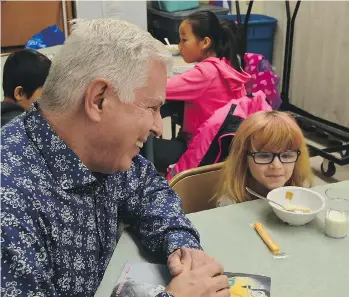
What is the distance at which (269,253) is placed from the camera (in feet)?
4.00

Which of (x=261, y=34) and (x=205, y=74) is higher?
(x=205, y=74)

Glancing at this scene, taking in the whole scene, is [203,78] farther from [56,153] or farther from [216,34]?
[56,153]

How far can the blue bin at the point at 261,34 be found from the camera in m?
4.45

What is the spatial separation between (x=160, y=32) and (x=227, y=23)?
6.71ft

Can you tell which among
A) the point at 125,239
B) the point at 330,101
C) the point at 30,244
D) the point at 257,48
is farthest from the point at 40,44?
the point at 30,244

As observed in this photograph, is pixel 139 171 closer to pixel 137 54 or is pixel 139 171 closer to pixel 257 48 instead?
pixel 137 54

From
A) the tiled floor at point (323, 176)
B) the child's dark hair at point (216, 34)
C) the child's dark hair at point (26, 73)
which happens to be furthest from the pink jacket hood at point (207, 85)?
the tiled floor at point (323, 176)

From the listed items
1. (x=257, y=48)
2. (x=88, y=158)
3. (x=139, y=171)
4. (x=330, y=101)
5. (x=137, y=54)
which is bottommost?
(x=330, y=101)

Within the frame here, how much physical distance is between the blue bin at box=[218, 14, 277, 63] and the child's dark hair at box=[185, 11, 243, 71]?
64.0 inches

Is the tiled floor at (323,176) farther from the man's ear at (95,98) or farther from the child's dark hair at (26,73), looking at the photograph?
the man's ear at (95,98)

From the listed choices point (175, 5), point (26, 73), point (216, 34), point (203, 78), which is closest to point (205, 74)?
point (203, 78)

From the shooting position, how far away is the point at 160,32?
491cm

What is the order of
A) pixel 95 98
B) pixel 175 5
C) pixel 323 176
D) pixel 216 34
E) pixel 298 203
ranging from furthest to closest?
pixel 175 5 → pixel 323 176 → pixel 216 34 → pixel 298 203 → pixel 95 98

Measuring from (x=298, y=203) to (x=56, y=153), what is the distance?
31.5 inches
